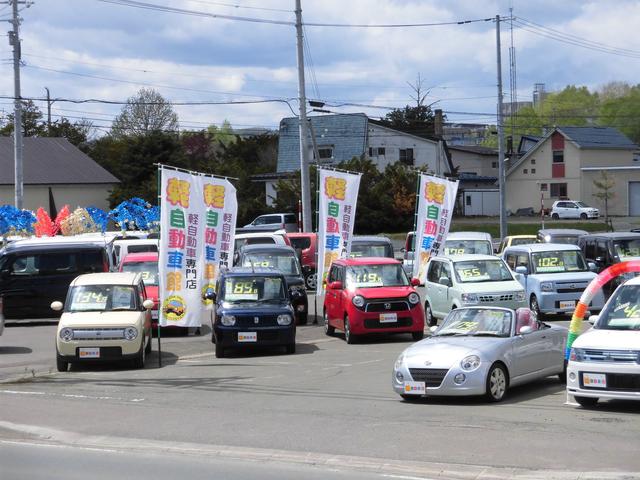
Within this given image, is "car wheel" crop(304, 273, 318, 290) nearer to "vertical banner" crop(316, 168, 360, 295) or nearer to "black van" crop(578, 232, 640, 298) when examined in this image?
"vertical banner" crop(316, 168, 360, 295)

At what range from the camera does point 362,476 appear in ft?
32.0

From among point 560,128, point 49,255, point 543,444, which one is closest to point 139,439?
point 543,444

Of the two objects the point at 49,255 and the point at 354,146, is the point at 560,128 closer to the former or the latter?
the point at 354,146

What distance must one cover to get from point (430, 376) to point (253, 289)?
27.7 feet

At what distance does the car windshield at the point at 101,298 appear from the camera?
1973cm

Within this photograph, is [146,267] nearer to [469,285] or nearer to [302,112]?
[469,285]

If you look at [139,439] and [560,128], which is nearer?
[139,439]

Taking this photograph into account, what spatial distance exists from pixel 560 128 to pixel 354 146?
59.4 feet

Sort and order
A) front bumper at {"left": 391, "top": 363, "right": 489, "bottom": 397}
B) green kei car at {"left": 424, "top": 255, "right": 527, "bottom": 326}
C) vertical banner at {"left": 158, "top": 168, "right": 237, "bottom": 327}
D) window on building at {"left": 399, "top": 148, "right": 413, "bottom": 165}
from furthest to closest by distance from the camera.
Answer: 1. window on building at {"left": 399, "top": 148, "right": 413, "bottom": 165}
2. green kei car at {"left": 424, "top": 255, "right": 527, "bottom": 326}
3. vertical banner at {"left": 158, "top": 168, "right": 237, "bottom": 327}
4. front bumper at {"left": 391, "top": 363, "right": 489, "bottom": 397}

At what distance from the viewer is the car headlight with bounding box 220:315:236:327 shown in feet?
67.9

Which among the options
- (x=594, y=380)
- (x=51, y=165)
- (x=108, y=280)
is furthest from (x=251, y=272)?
(x=51, y=165)

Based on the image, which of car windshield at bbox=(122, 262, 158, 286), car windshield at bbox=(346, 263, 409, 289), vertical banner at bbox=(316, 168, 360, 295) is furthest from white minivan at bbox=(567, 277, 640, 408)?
vertical banner at bbox=(316, 168, 360, 295)

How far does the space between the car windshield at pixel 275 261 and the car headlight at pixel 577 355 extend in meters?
14.9

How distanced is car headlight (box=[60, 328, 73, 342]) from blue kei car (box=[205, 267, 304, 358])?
317 cm
